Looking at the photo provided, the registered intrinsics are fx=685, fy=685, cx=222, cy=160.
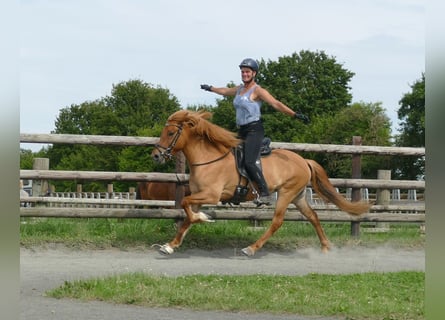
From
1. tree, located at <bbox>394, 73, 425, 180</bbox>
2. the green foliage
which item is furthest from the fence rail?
the green foliage

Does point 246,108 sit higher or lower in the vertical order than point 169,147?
higher

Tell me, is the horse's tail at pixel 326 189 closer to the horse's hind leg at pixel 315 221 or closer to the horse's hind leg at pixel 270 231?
the horse's hind leg at pixel 315 221

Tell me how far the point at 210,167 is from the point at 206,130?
58 cm

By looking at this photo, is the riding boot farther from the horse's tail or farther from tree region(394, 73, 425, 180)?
tree region(394, 73, 425, 180)

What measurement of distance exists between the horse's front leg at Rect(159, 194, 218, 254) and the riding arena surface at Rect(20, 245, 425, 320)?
0.15 m

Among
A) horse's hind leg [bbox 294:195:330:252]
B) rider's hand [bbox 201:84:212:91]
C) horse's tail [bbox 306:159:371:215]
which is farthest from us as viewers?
horse's tail [bbox 306:159:371:215]

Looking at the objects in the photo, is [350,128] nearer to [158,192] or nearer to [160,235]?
[158,192]

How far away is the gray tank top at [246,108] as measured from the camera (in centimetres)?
1044

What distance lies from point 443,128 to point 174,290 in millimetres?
5561

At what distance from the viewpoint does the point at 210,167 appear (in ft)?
34.5

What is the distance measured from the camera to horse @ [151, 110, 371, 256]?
1038 cm

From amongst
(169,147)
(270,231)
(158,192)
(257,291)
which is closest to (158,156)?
(169,147)

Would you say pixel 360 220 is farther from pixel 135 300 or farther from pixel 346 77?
pixel 346 77

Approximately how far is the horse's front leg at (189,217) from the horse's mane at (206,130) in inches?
35.4
